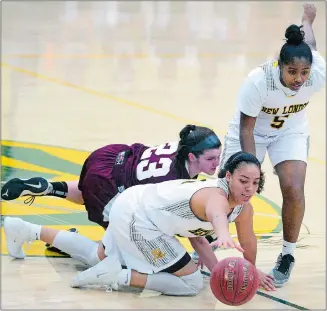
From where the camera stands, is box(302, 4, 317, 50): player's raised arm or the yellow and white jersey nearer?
the yellow and white jersey

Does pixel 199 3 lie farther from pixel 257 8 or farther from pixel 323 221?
pixel 323 221

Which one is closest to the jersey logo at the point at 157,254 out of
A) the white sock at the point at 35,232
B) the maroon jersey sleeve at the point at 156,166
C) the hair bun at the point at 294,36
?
the maroon jersey sleeve at the point at 156,166

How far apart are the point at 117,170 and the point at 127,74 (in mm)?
7933

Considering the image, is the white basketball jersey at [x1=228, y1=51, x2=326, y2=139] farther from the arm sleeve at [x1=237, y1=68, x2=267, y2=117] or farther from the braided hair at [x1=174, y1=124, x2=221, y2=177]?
the braided hair at [x1=174, y1=124, x2=221, y2=177]

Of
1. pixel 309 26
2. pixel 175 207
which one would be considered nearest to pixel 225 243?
pixel 175 207

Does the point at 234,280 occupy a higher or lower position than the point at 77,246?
higher

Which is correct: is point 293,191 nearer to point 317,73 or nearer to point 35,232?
point 317,73

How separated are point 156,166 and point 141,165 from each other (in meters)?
0.17

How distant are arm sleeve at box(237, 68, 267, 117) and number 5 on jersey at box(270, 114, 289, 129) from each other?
10.7 inches

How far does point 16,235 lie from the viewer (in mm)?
7172

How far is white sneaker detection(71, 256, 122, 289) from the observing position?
662 cm

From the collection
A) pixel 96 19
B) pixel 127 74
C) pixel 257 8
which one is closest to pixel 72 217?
pixel 127 74

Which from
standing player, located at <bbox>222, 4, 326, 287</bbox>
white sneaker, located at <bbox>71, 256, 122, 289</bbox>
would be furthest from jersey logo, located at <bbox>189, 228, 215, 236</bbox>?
standing player, located at <bbox>222, 4, 326, 287</bbox>

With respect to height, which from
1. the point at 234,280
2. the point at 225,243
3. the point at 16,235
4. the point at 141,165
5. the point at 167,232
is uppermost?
the point at 141,165
